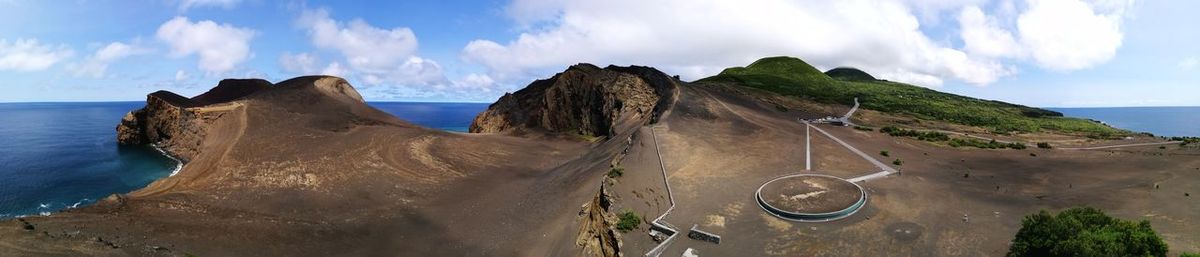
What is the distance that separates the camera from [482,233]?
3625 cm

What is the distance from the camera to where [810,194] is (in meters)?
36.4

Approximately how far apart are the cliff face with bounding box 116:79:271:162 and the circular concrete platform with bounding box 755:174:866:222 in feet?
208

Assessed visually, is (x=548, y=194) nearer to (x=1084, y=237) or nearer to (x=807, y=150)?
(x=807, y=150)

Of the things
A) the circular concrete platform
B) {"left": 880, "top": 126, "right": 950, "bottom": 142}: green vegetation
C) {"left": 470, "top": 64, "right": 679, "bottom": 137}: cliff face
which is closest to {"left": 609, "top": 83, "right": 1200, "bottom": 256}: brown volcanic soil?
the circular concrete platform

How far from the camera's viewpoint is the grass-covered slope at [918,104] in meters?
97.9

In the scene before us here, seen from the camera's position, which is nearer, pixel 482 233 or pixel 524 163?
pixel 482 233

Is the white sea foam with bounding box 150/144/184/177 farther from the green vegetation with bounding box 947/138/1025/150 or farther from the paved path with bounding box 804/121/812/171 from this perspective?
the green vegetation with bounding box 947/138/1025/150

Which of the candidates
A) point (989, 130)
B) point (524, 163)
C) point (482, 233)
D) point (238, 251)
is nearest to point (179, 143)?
point (524, 163)

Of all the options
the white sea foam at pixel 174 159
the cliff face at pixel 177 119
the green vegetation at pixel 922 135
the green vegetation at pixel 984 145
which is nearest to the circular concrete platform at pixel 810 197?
the green vegetation at pixel 984 145

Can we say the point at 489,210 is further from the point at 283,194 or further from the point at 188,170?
the point at 188,170

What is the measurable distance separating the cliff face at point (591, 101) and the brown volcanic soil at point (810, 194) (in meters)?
31.7

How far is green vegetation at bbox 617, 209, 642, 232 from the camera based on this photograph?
103ft

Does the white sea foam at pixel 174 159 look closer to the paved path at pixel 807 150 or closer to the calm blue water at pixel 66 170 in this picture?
the calm blue water at pixel 66 170

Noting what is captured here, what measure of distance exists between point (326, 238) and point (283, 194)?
435 inches
